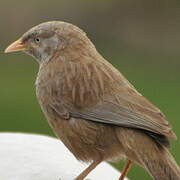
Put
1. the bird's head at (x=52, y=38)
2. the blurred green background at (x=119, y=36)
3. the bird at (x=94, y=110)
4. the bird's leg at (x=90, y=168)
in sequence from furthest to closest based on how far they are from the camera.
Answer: the blurred green background at (x=119, y=36) < the bird's head at (x=52, y=38) < the bird's leg at (x=90, y=168) < the bird at (x=94, y=110)

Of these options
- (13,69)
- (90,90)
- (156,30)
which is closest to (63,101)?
(90,90)

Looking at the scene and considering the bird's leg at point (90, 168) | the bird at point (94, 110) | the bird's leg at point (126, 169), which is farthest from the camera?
the bird's leg at point (126, 169)

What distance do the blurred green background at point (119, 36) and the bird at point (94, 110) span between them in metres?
9.23

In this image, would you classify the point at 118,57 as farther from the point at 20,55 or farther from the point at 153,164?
the point at 153,164

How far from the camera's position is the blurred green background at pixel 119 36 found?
63.3ft

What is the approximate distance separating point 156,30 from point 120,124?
13080 millimetres

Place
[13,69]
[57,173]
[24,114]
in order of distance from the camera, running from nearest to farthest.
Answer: [57,173], [24,114], [13,69]

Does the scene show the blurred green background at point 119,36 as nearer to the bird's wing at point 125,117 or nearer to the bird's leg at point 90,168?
the bird's leg at point 90,168

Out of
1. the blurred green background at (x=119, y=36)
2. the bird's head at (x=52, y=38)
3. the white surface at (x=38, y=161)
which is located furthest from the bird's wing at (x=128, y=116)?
the blurred green background at (x=119, y=36)

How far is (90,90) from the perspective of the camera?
28.9ft

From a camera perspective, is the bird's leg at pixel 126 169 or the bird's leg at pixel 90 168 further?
Result: the bird's leg at pixel 126 169

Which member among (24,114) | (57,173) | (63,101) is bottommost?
(24,114)

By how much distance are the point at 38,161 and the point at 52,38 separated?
1.08m

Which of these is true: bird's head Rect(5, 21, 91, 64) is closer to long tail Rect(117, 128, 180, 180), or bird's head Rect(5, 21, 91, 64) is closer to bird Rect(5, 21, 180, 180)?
bird Rect(5, 21, 180, 180)
